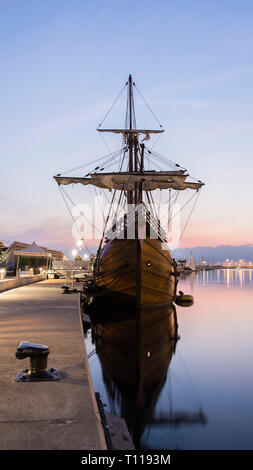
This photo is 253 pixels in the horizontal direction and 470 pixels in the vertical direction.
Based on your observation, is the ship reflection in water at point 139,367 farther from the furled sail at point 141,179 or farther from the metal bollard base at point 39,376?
the furled sail at point 141,179

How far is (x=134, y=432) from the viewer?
6.60m

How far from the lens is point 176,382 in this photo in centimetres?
995

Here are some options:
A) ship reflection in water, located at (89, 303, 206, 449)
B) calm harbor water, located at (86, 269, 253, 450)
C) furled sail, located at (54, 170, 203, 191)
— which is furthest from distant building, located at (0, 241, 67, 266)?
calm harbor water, located at (86, 269, 253, 450)

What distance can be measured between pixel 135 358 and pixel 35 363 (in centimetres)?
767

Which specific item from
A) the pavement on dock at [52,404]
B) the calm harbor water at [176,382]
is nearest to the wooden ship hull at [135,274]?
the calm harbor water at [176,382]

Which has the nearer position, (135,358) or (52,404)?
(52,404)

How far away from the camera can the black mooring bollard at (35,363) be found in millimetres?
4859

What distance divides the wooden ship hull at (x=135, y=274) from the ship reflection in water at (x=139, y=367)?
128 centimetres

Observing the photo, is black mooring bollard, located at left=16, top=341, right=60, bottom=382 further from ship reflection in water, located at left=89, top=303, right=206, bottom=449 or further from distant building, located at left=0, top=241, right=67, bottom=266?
distant building, located at left=0, top=241, right=67, bottom=266

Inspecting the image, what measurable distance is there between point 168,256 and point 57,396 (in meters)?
21.1

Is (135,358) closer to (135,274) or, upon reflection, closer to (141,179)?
(135,274)

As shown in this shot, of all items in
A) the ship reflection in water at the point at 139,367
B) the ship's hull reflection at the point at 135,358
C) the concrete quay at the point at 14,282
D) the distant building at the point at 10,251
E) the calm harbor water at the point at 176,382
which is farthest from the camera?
the distant building at the point at 10,251

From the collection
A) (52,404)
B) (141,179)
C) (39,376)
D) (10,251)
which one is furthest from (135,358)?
(10,251)

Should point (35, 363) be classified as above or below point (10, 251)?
below
